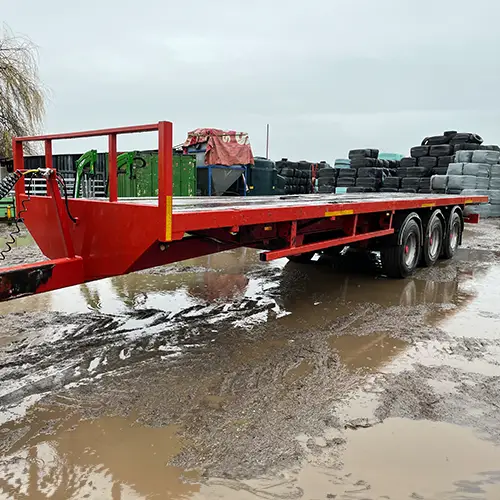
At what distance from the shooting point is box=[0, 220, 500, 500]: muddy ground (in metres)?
2.62

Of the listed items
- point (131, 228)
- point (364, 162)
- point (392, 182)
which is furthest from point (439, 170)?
point (131, 228)

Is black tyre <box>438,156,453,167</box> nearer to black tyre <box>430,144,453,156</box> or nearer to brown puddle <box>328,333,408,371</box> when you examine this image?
black tyre <box>430,144,453,156</box>

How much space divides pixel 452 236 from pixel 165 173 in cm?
709

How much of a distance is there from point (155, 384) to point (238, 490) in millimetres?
1324

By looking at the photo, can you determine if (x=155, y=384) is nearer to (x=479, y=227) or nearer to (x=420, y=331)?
(x=420, y=331)

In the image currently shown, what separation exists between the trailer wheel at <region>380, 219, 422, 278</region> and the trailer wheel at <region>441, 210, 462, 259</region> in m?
1.48

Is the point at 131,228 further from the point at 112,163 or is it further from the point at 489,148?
the point at 489,148

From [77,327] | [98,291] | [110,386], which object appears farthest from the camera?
[98,291]

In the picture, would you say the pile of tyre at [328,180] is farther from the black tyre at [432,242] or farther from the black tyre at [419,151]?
the black tyre at [432,242]

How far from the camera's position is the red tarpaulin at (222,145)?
15.8 meters

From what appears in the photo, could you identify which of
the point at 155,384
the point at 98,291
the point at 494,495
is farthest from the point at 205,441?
the point at 98,291

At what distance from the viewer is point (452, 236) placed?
902 centimetres

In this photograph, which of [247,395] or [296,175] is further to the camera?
[296,175]

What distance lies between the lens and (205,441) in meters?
2.92
